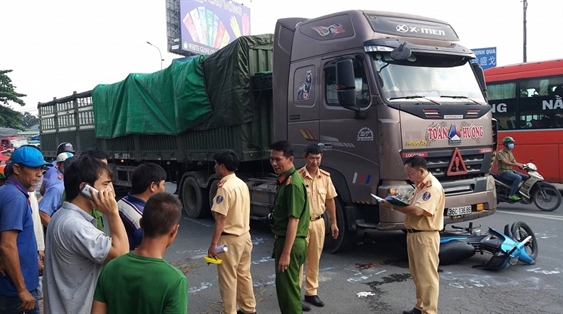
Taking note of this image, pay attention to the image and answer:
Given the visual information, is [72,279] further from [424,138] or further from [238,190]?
[424,138]

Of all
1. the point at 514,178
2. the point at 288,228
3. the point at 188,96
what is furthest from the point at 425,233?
the point at 514,178

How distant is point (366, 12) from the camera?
645 cm

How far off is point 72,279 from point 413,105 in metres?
4.66

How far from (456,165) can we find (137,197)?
4.56 meters

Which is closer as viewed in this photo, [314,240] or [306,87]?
[314,240]

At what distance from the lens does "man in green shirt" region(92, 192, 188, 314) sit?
1.89 meters

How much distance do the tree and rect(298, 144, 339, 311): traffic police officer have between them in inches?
1282

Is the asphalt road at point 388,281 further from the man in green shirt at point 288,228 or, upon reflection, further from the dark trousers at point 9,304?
the dark trousers at point 9,304

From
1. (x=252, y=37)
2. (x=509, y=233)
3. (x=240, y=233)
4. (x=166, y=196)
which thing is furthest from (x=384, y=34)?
(x=166, y=196)

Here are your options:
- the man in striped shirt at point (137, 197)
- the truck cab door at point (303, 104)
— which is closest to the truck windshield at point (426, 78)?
the truck cab door at point (303, 104)

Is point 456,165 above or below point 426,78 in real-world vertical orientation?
below

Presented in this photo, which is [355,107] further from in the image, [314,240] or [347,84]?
[314,240]

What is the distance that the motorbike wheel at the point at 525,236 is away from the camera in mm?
6078

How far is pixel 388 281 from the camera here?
550 centimetres
